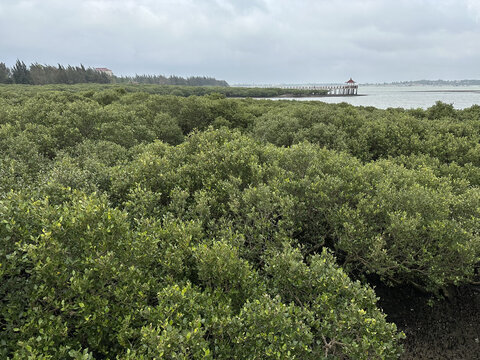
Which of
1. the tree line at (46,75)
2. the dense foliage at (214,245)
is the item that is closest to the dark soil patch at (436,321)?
the dense foliage at (214,245)

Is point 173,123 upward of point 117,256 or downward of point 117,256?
upward

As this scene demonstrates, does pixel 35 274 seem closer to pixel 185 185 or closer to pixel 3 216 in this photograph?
pixel 3 216

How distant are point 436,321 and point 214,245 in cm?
1307

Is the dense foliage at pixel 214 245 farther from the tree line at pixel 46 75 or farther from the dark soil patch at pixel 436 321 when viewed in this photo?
the tree line at pixel 46 75

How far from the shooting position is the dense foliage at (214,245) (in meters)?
6.74

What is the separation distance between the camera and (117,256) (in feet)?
26.8

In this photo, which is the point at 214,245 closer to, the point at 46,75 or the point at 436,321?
the point at 436,321

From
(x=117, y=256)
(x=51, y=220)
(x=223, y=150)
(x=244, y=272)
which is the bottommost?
(x=244, y=272)

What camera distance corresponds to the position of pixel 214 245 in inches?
334

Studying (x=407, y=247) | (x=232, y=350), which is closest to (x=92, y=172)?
(x=232, y=350)

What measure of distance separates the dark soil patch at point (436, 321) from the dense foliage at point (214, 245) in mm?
2066

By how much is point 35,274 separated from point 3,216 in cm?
185

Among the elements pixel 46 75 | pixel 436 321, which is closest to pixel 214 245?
pixel 436 321

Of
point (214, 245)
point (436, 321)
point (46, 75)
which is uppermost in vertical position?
point (46, 75)
